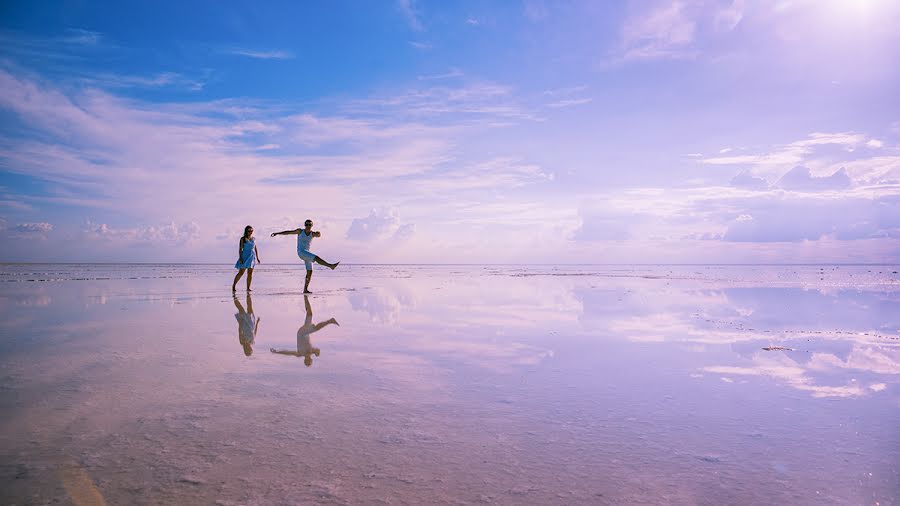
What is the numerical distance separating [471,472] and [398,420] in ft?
4.20

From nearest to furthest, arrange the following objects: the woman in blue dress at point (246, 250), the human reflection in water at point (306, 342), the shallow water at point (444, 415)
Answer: the shallow water at point (444, 415)
the human reflection in water at point (306, 342)
the woman in blue dress at point (246, 250)

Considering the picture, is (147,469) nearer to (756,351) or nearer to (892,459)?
(892,459)

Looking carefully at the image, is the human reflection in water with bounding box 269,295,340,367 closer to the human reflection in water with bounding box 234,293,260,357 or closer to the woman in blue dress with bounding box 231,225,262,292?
the human reflection in water with bounding box 234,293,260,357

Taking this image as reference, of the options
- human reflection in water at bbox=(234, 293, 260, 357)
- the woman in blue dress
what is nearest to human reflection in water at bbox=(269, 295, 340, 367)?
human reflection in water at bbox=(234, 293, 260, 357)

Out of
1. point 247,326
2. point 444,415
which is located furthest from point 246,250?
point 444,415

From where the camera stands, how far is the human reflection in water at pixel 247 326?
8.20 metres

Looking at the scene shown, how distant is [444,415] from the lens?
4707mm

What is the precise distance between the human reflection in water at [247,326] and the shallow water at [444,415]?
0.34 ft

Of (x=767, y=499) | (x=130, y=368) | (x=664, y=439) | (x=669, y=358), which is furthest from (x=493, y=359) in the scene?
(x=130, y=368)

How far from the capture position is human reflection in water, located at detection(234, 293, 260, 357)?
8.20 m

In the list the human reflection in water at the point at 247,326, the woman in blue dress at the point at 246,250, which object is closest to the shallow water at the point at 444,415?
the human reflection in water at the point at 247,326

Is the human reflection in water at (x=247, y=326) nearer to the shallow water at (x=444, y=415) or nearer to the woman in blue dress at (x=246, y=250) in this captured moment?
the shallow water at (x=444, y=415)

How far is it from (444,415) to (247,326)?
695 cm

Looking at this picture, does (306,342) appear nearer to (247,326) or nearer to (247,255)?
(247,326)
